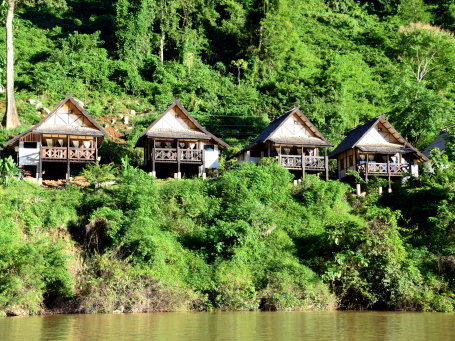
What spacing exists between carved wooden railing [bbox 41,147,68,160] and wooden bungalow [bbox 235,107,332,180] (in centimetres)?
1115

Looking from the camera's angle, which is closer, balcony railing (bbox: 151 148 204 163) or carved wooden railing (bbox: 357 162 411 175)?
balcony railing (bbox: 151 148 204 163)

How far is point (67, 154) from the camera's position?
3453 centimetres

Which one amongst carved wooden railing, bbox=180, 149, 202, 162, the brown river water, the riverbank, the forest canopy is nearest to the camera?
the brown river water

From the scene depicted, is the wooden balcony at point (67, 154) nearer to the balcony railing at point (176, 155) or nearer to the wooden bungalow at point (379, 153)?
the balcony railing at point (176, 155)

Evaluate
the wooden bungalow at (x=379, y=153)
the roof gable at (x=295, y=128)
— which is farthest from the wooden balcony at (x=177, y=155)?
the wooden bungalow at (x=379, y=153)

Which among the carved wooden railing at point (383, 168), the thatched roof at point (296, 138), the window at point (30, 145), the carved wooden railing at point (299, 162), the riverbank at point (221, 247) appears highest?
the thatched roof at point (296, 138)

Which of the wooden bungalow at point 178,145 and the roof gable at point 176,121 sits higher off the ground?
the roof gable at point 176,121

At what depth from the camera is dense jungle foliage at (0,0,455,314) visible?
78.1 feet

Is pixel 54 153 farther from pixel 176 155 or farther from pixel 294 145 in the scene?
pixel 294 145

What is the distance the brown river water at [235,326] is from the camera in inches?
595

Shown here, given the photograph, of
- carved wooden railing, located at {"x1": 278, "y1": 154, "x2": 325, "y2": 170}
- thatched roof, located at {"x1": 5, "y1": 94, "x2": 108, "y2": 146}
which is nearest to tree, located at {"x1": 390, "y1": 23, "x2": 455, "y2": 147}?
carved wooden railing, located at {"x1": 278, "y1": 154, "x2": 325, "y2": 170}

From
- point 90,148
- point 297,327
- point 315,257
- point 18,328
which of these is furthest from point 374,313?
point 90,148

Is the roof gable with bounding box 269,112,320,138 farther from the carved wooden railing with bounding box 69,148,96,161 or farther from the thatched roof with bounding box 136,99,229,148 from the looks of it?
the carved wooden railing with bounding box 69,148,96,161

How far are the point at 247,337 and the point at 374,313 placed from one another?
9.24 meters
